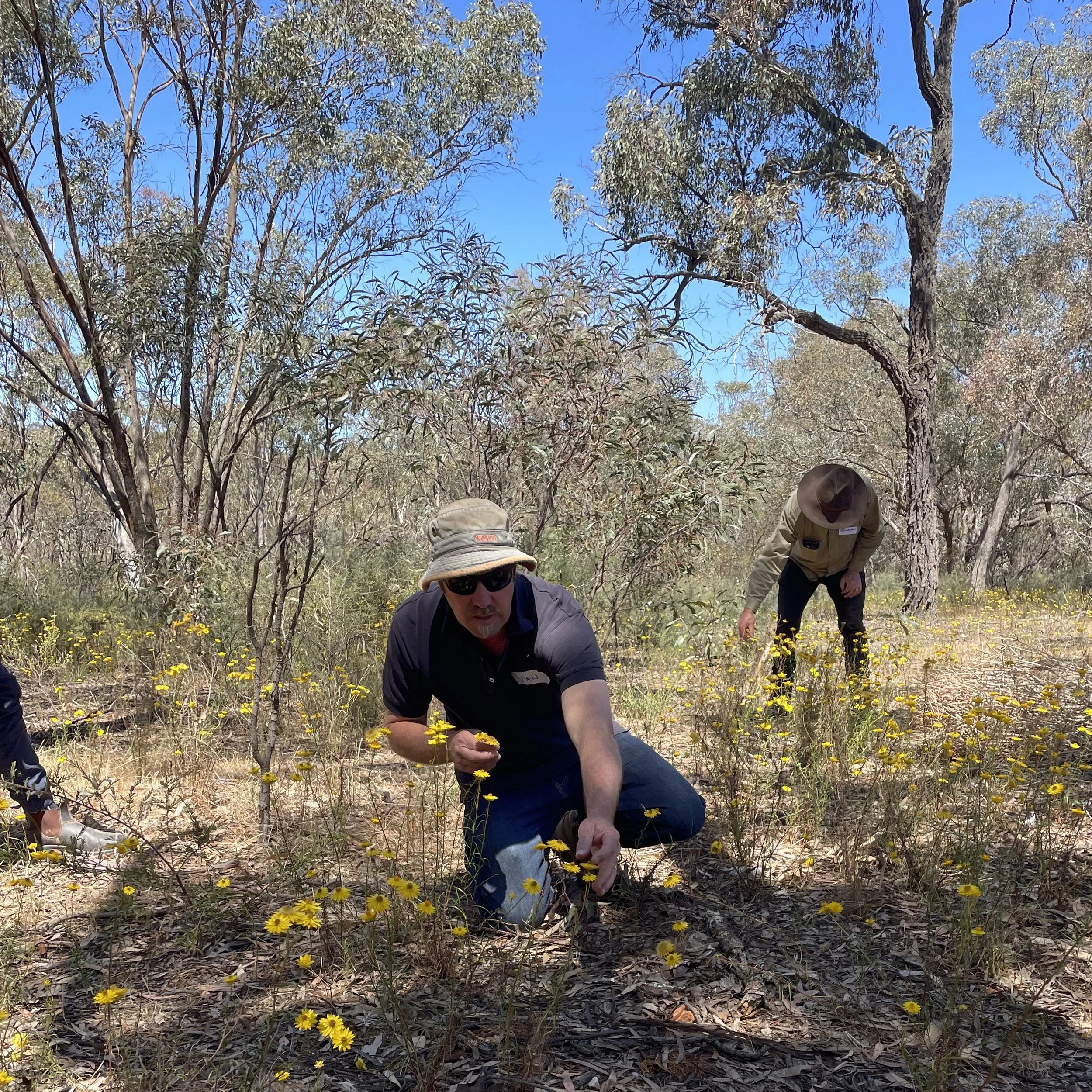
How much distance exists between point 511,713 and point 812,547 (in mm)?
2262

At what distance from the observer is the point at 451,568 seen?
2268mm

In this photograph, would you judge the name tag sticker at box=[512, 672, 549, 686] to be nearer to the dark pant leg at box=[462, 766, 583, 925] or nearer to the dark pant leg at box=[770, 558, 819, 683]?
the dark pant leg at box=[462, 766, 583, 925]

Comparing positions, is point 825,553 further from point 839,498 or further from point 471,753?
point 471,753

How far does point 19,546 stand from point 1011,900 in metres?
14.2

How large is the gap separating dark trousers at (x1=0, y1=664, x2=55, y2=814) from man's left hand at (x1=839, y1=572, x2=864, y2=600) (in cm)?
356

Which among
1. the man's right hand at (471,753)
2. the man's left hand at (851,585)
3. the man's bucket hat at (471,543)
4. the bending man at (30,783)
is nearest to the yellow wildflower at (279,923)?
the man's right hand at (471,753)

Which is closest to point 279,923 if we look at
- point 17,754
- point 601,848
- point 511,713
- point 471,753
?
point 471,753

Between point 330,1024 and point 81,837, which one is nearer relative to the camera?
point 330,1024

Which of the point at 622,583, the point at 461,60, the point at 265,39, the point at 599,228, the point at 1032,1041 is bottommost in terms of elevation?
the point at 1032,1041

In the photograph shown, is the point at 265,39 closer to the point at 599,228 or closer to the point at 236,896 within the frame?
the point at 599,228

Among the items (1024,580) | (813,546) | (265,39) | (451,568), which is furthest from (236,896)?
(1024,580)

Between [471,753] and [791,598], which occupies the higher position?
[791,598]

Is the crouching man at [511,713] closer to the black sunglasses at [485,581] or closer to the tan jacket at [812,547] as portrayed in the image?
the black sunglasses at [485,581]

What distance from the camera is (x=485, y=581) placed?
229 centimetres
